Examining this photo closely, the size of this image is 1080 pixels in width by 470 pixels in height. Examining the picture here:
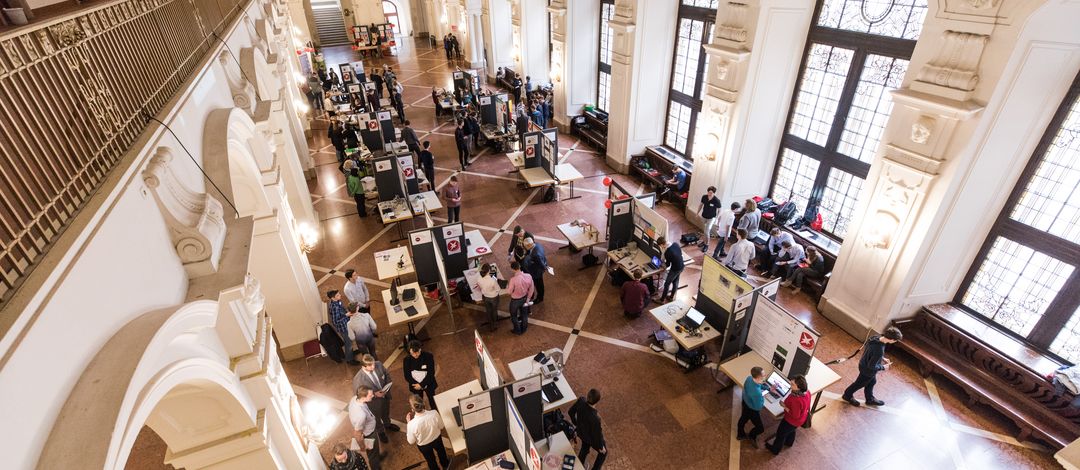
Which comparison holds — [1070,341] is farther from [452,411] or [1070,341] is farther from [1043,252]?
[452,411]

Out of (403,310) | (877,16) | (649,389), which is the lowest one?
(649,389)

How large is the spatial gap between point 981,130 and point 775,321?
3531 millimetres

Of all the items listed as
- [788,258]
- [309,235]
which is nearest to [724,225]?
[788,258]

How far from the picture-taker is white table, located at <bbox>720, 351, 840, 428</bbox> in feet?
23.0

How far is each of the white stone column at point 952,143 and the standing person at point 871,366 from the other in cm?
125

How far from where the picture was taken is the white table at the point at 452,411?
6523 millimetres

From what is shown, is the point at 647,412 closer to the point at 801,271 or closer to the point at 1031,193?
the point at 801,271

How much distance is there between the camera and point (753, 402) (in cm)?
670

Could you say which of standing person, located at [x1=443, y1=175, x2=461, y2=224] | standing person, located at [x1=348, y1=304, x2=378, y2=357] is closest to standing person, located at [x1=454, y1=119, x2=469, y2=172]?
standing person, located at [x1=443, y1=175, x2=461, y2=224]

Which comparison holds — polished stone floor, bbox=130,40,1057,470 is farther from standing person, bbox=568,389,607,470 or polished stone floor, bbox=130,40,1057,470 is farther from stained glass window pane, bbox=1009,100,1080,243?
stained glass window pane, bbox=1009,100,1080,243

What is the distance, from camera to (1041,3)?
18.7 ft

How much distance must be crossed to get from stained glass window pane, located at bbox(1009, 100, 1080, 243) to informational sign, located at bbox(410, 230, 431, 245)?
29.5 feet

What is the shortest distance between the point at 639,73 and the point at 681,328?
7836mm

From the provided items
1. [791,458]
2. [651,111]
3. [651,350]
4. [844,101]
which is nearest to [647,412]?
[651,350]
